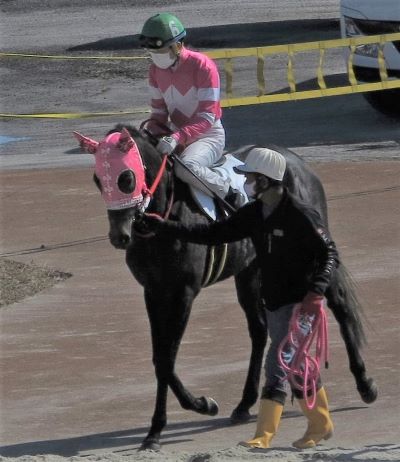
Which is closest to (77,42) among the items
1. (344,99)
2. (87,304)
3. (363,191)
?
(344,99)

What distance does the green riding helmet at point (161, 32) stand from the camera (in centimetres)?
893

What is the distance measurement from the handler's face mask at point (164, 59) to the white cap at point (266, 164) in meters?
1.71

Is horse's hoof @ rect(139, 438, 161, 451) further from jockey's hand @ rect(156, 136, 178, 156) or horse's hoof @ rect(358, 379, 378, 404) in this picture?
jockey's hand @ rect(156, 136, 178, 156)

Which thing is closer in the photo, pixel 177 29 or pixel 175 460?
pixel 175 460

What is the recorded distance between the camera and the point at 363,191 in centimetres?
1585

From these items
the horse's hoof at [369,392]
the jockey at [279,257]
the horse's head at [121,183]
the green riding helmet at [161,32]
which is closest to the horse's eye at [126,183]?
the horse's head at [121,183]

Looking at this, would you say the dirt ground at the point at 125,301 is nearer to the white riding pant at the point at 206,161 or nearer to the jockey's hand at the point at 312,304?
the jockey's hand at the point at 312,304

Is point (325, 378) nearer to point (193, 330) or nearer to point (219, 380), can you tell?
point (219, 380)

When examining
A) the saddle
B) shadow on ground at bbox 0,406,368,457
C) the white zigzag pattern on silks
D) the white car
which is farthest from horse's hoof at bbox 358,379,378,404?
the white car

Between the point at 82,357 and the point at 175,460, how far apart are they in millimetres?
3095

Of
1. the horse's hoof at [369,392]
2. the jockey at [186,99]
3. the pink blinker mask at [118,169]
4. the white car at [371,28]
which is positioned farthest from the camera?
the white car at [371,28]

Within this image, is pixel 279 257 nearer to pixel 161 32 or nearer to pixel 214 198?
pixel 214 198

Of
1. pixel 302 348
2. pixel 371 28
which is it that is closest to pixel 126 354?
pixel 302 348

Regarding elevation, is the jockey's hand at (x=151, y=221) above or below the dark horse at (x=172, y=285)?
above
